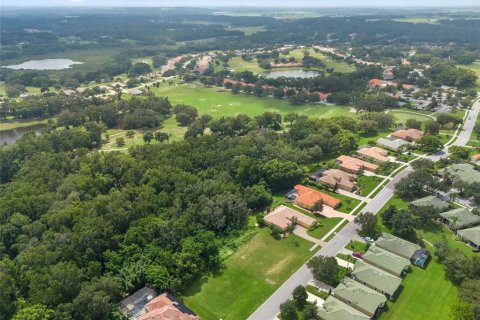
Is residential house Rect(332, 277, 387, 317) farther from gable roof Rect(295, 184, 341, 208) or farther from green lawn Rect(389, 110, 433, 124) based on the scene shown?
green lawn Rect(389, 110, 433, 124)

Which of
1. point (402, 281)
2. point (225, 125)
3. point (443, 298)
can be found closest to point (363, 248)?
point (402, 281)

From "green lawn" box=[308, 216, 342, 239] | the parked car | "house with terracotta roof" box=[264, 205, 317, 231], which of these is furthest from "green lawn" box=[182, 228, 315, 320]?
the parked car

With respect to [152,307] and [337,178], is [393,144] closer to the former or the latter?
[337,178]

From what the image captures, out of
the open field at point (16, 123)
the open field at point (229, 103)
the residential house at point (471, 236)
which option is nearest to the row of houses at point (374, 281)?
the residential house at point (471, 236)

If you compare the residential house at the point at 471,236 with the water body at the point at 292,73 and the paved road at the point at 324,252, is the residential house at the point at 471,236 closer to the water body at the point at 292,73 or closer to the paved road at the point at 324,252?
the paved road at the point at 324,252

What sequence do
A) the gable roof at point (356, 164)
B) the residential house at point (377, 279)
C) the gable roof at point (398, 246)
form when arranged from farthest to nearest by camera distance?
the gable roof at point (356, 164) → the gable roof at point (398, 246) → the residential house at point (377, 279)
